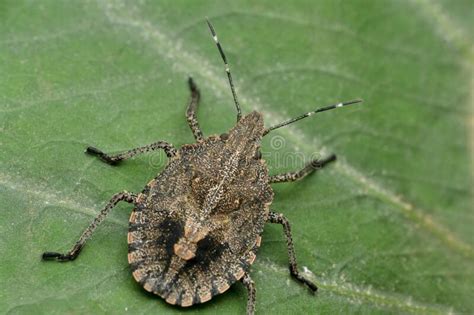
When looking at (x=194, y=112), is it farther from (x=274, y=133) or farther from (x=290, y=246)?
(x=290, y=246)

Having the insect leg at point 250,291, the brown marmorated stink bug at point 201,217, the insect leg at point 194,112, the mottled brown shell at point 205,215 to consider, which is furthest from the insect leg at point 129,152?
the insect leg at point 250,291

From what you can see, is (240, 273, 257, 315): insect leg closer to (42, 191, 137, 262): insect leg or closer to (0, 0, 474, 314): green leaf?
(0, 0, 474, 314): green leaf

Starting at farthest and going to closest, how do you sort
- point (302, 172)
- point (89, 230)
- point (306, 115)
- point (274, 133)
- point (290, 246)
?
point (274, 133), point (302, 172), point (306, 115), point (290, 246), point (89, 230)

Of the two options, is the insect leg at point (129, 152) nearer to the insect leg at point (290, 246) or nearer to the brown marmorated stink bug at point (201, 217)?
the brown marmorated stink bug at point (201, 217)

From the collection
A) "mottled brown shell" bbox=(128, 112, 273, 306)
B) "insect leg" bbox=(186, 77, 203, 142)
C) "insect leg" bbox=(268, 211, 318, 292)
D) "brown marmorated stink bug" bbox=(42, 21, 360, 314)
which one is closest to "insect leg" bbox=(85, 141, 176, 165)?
"brown marmorated stink bug" bbox=(42, 21, 360, 314)

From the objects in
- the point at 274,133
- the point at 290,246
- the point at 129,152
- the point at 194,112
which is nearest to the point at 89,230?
the point at 129,152

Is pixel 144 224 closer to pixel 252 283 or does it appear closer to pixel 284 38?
pixel 252 283
